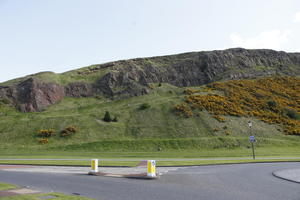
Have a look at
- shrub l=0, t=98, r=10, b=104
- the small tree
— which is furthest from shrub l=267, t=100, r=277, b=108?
shrub l=0, t=98, r=10, b=104

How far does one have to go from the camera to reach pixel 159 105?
6388 centimetres

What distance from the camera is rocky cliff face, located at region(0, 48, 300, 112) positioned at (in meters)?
83.7

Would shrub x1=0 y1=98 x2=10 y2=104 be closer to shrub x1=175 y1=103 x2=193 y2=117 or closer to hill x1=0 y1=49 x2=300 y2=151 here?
hill x1=0 y1=49 x2=300 y2=151

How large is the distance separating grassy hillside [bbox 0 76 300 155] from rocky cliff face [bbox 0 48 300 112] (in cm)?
2164

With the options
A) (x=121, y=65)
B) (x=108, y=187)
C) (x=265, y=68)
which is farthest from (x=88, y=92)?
(x=108, y=187)

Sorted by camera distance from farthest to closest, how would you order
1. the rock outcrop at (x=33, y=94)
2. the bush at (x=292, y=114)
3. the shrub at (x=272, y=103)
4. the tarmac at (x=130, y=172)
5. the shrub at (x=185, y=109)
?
the rock outcrop at (x=33, y=94)
the shrub at (x=272, y=103)
the bush at (x=292, y=114)
the shrub at (x=185, y=109)
the tarmac at (x=130, y=172)

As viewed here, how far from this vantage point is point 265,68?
10431cm

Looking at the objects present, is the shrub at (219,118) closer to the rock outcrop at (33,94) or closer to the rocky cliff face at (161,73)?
the rocky cliff face at (161,73)

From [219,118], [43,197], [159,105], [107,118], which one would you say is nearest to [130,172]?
[43,197]

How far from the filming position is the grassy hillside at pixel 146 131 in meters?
45.8

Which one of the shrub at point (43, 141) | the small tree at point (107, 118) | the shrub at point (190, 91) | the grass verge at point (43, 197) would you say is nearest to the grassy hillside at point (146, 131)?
the shrub at point (43, 141)

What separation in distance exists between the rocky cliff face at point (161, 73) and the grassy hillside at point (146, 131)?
21642 millimetres

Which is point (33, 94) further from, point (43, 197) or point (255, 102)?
point (43, 197)

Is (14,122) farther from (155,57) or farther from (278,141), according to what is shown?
(155,57)
